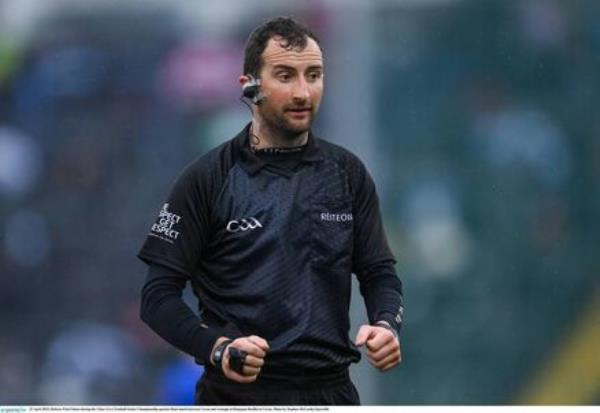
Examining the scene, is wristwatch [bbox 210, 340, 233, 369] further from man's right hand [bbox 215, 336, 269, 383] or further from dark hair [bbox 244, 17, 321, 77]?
dark hair [bbox 244, 17, 321, 77]

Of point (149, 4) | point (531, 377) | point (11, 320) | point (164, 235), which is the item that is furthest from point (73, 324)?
point (164, 235)

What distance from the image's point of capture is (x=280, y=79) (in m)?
3.84

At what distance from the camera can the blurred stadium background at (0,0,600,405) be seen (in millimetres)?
6855

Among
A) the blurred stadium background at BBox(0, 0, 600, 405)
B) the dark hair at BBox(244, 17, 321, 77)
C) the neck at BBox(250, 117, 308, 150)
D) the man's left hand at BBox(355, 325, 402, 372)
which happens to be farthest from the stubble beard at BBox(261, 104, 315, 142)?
the blurred stadium background at BBox(0, 0, 600, 405)

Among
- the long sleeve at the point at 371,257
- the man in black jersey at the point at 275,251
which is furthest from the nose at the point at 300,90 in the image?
the long sleeve at the point at 371,257

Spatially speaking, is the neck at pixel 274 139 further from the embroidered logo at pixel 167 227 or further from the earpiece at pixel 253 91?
the embroidered logo at pixel 167 227

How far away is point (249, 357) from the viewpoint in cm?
352

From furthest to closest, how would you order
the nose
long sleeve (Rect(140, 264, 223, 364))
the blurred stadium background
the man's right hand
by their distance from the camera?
the blurred stadium background → the nose → long sleeve (Rect(140, 264, 223, 364)) → the man's right hand

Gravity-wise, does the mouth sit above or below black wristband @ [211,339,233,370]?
above

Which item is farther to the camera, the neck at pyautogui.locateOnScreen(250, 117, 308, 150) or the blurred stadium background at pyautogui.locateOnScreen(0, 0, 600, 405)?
the blurred stadium background at pyautogui.locateOnScreen(0, 0, 600, 405)

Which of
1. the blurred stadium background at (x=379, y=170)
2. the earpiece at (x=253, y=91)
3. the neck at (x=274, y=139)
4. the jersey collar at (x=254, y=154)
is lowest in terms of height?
the blurred stadium background at (x=379, y=170)

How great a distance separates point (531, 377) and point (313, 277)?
3.32m

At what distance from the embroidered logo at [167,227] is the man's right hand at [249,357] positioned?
352 mm

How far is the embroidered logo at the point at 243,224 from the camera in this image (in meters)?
3.77
